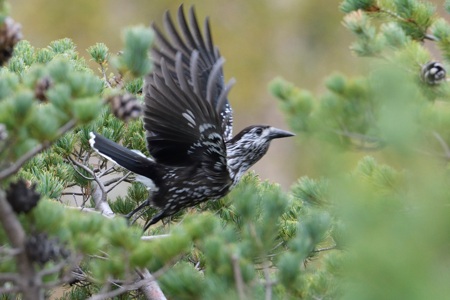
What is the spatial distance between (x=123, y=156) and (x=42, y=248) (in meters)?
1.56

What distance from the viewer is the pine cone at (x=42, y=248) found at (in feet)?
4.65

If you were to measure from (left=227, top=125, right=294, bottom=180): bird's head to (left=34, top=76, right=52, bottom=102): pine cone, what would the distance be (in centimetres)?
166

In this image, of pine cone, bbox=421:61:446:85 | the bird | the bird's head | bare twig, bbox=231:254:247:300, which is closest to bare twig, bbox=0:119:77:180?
bare twig, bbox=231:254:247:300

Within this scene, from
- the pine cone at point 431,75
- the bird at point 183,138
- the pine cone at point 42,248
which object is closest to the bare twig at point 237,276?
the pine cone at point 42,248

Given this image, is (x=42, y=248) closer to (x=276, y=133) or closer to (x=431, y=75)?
(x=431, y=75)

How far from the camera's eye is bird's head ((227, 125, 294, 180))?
125 inches

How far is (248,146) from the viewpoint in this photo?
3236 millimetres

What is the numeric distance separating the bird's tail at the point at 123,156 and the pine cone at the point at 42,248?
1356 millimetres

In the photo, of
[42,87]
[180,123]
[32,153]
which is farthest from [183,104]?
[32,153]

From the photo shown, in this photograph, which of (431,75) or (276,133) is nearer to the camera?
(431,75)

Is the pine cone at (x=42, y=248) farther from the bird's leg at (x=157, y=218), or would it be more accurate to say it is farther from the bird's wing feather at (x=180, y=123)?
the bird's leg at (x=157, y=218)

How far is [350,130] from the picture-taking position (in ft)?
5.47

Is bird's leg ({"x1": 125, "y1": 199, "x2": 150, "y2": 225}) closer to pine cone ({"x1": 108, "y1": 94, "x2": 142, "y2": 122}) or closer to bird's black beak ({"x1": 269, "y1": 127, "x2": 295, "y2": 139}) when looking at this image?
bird's black beak ({"x1": 269, "y1": 127, "x2": 295, "y2": 139})

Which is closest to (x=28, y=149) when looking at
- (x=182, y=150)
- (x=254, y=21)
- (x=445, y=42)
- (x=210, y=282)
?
(x=210, y=282)
